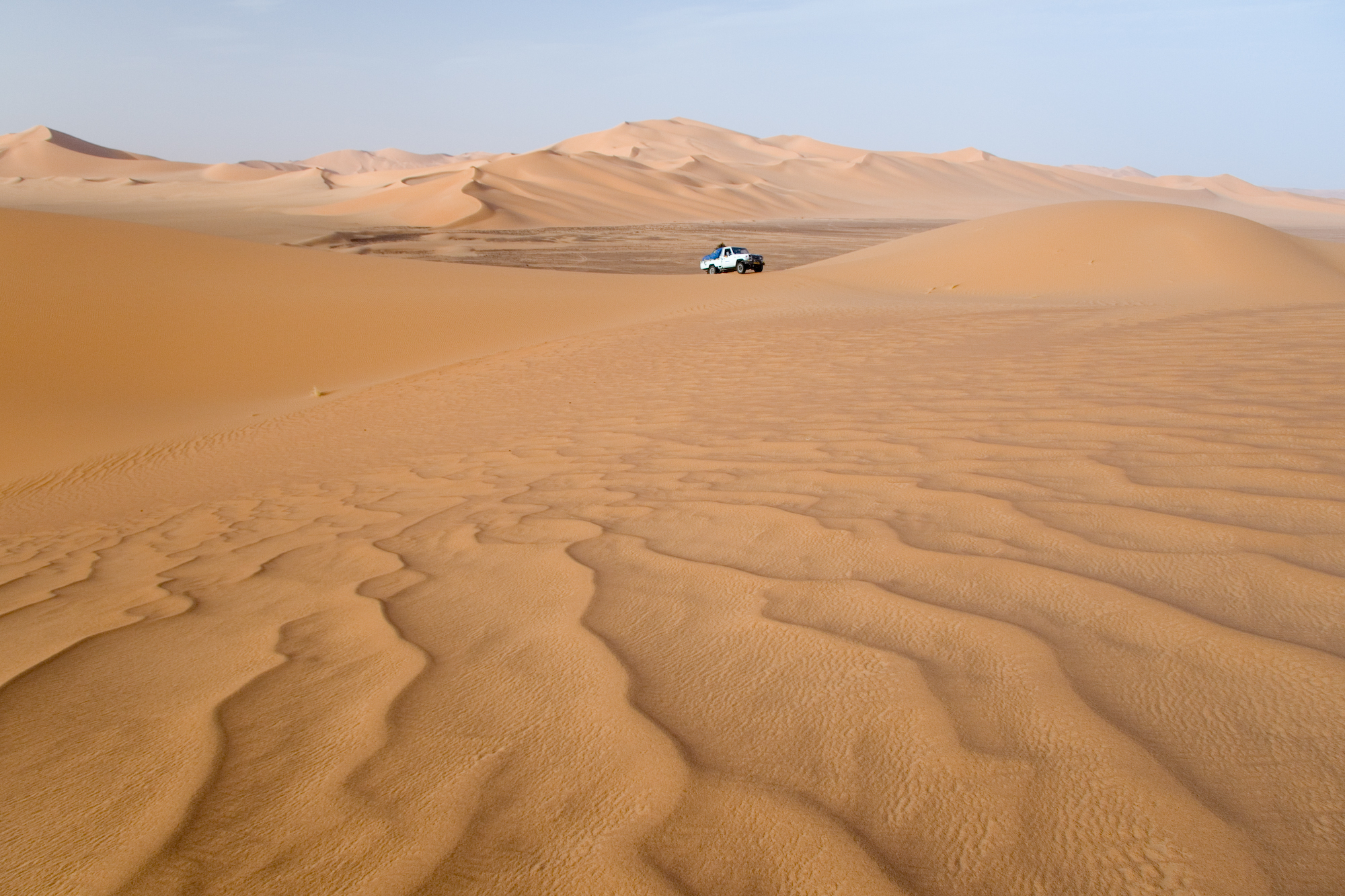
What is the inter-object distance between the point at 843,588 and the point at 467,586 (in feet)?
3.54

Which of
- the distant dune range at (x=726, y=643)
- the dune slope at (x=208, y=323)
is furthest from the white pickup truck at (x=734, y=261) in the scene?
the distant dune range at (x=726, y=643)

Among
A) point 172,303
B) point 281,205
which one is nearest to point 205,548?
point 172,303

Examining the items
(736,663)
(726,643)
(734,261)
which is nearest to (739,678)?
(736,663)

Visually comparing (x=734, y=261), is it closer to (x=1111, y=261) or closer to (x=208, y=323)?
(x=1111, y=261)

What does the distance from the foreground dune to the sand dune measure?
34.1 meters

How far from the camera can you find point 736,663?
6.34ft

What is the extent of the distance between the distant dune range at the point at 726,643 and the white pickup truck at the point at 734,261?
16.1m

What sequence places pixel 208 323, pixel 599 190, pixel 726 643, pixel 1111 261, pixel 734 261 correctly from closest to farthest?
1. pixel 726 643
2. pixel 208 323
3. pixel 1111 261
4. pixel 734 261
5. pixel 599 190

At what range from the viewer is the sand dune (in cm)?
4734

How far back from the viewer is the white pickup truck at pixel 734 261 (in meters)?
22.5

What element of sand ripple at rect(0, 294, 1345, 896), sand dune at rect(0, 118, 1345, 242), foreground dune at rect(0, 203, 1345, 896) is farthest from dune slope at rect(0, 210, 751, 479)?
sand dune at rect(0, 118, 1345, 242)

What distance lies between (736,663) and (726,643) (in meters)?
0.11

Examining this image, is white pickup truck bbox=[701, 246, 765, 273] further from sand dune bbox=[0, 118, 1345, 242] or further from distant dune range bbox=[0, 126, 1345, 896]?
sand dune bbox=[0, 118, 1345, 242]

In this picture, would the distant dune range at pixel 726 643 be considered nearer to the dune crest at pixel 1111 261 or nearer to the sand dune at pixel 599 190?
the dune crest at pixel 1111 261
